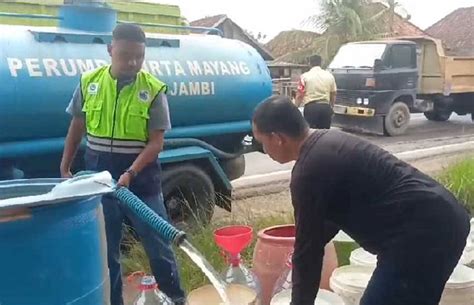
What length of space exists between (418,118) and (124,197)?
15.3 meters

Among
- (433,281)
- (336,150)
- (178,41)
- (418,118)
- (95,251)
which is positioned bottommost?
(418,118)

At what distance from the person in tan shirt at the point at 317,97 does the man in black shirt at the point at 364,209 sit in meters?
6.90

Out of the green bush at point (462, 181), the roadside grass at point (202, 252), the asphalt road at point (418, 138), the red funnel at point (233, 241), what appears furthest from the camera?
the asphalt road at point (418, 138)

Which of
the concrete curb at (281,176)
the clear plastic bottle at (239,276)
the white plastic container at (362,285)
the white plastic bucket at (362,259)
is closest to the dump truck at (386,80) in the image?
the concrete curb at (281,176)

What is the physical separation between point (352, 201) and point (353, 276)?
3.11ft

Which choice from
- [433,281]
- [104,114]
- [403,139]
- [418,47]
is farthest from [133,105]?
[418,47]

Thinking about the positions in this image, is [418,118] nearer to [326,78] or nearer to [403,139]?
[403,139]

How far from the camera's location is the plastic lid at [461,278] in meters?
3.20

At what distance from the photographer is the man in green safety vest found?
142 inches

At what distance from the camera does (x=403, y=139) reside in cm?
1292

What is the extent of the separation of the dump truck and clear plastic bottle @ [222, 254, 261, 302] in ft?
32.9

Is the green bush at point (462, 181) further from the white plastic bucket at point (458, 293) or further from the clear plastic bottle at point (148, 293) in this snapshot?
the clear plastic bottle at point (148, 293)

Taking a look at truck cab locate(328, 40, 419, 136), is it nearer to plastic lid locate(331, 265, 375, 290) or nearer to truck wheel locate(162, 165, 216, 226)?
truck wheel locate(162, 165, 216, 226)

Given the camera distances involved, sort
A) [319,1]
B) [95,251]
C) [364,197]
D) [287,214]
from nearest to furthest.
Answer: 1. [95,251]
2. [364,197]
3. [287,214]
4. [319,1]
